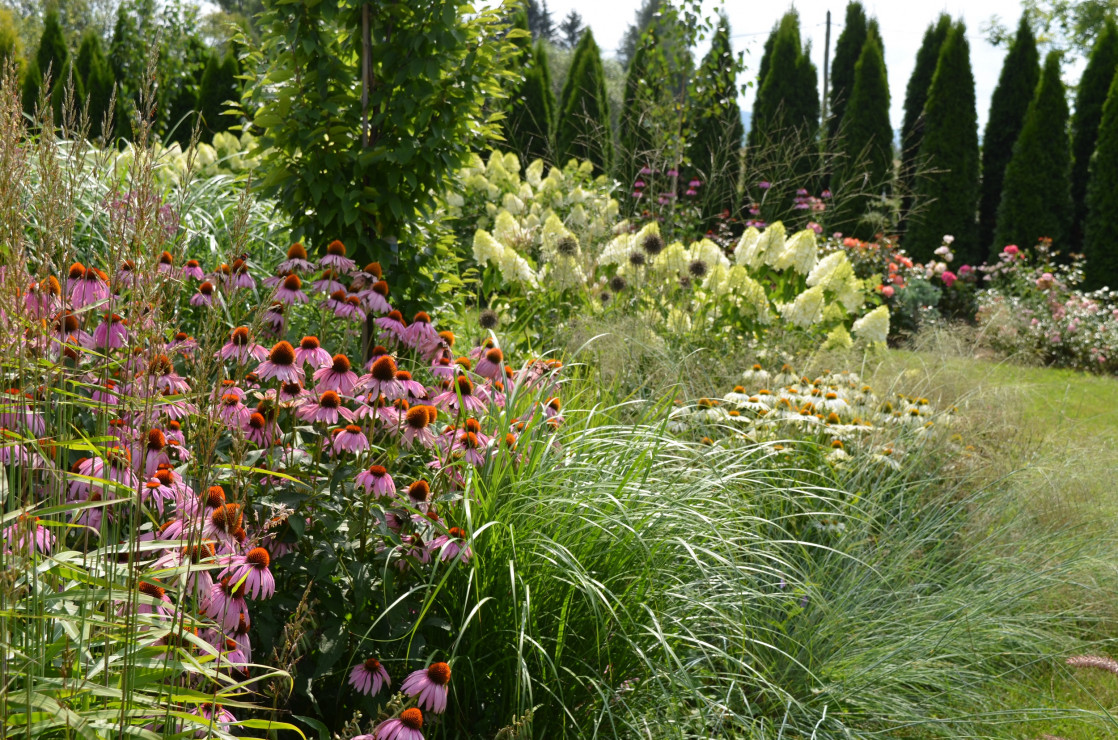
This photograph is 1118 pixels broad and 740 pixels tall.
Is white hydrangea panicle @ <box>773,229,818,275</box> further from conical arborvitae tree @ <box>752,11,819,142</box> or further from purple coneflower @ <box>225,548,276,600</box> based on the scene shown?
conical arborvitae tree @ <box>752,11,819,142</box>

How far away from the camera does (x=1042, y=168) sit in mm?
11352

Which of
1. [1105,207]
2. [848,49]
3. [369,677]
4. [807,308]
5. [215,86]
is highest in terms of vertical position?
[848,49]

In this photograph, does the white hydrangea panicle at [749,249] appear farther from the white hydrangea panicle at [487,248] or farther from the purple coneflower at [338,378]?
the purple coneflower at [338,378]

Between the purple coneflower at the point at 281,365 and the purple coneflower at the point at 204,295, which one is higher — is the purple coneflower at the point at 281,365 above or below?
below

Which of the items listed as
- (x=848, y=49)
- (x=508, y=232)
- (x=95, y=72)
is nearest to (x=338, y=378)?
(x=508, y=232)

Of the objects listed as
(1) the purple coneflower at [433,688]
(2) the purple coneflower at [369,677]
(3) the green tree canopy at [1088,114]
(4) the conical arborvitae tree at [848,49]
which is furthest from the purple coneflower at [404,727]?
(4) the conical arborvitae tree at [848,49]

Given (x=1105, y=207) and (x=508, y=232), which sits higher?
(x=1105, y=207)

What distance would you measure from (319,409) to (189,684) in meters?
0.62

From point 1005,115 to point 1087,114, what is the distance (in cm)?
101

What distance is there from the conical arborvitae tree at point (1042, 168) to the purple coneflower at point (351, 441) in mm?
11655

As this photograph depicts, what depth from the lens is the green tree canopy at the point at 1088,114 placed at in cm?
1156

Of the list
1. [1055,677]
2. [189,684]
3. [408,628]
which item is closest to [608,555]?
[408,628]

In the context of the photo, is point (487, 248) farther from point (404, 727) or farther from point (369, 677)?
point (404, 727)

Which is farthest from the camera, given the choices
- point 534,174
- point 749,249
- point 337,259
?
point 534,174
